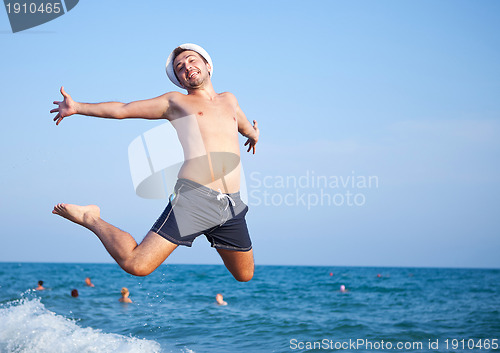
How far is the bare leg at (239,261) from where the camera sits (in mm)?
4816

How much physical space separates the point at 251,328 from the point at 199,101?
34.6ft

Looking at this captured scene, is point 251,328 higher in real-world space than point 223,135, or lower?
lower

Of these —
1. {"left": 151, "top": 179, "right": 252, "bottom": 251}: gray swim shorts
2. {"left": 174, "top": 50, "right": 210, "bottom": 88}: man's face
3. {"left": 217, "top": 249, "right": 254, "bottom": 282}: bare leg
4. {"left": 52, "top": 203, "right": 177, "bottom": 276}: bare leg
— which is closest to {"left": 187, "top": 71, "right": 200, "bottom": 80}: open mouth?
{"left": 174, "top": 50, "right": 210, "bottom": 88}: man's face

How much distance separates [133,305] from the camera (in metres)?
18.0

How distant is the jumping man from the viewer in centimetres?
425

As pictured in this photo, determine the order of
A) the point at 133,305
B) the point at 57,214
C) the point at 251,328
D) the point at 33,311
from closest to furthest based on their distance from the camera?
1. the point at 57,214
2. the point at 251,328
3. the point at 33,311
4. the point at 133,305

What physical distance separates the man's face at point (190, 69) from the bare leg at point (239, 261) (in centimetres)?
153

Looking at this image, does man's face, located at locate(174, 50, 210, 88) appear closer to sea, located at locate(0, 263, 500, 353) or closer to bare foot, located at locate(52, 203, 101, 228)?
bare foot, located at locate(52, 203, 101, 228)

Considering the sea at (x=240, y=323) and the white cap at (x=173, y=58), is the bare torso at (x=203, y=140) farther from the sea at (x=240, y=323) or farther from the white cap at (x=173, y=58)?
the sea at (x=240, y=323)

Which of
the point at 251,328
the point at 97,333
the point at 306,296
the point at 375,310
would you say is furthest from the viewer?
the point at 306,296

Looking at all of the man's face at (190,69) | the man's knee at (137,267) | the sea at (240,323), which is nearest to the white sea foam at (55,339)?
the sea at (240,323)

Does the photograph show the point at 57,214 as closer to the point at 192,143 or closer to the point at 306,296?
the point at 192,143

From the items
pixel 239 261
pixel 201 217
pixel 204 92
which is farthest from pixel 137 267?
pixel 204 92

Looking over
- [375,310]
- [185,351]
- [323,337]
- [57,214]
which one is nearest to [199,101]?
[57,214]
